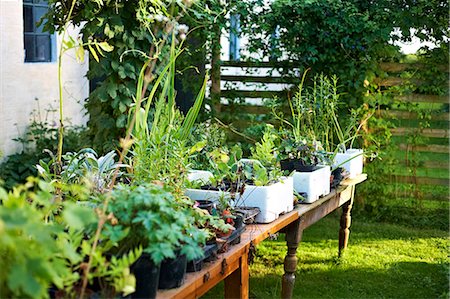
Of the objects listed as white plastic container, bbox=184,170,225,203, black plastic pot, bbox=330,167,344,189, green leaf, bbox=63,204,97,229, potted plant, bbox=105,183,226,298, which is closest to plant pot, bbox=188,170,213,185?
white plastic container, bbox=184,170,225,203

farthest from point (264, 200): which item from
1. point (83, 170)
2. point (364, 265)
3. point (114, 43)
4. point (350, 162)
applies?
point (364, 265)

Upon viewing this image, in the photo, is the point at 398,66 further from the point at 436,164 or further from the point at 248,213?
the point at 248,213

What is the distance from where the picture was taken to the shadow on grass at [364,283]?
441cm

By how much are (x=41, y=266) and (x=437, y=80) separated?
213 inches

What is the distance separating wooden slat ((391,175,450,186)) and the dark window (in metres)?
3.69

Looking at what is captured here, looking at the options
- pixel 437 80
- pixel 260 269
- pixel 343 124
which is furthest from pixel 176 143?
pixel 437 80

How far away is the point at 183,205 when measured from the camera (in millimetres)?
2383

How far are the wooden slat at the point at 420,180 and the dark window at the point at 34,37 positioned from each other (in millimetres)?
3689

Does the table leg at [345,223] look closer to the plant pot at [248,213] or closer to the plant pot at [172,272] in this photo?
the plant pot at [248,213]

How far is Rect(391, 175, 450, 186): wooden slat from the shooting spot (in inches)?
249

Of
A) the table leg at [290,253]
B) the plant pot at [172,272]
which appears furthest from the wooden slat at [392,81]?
the plant pot at [172,272]

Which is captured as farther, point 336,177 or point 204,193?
point 336,177

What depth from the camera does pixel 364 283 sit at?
15.2ft

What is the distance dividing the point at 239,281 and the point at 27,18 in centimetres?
480
